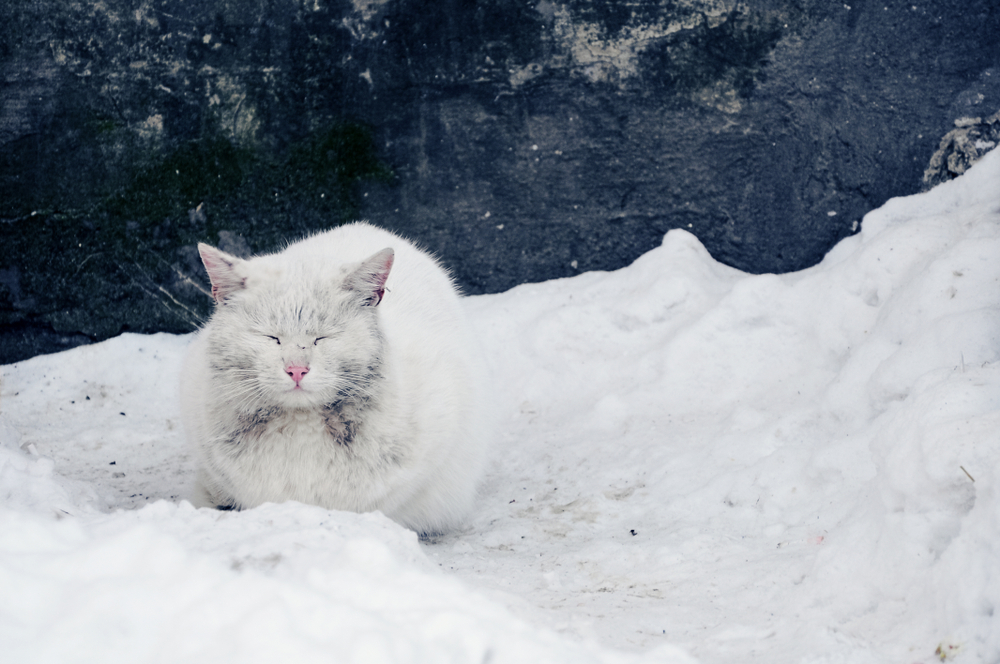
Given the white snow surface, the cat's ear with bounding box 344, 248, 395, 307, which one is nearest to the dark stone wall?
the white snow surface

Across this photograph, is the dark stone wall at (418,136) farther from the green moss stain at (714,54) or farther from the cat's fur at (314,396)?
the cat's fur at (314,396)

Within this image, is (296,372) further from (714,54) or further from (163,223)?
(714,54)

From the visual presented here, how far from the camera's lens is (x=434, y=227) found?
15.3ft

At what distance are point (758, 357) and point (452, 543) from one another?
6.01 feet

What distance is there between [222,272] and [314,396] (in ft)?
1.79

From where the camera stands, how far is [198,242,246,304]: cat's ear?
2629mm

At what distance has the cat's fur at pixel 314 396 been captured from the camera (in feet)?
8.50

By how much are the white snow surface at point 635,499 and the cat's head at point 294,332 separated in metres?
0.42

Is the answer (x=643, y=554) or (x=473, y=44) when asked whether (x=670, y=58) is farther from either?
(x=643, y=554)

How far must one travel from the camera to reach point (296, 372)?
8.22 feet

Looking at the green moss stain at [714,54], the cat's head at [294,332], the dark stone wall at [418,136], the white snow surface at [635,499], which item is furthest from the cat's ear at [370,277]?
the green moss stain at [714,54]

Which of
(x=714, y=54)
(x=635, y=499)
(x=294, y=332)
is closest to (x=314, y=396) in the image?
(x=294, y=332)

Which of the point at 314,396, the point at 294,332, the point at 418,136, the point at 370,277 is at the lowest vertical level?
the point at 314,396

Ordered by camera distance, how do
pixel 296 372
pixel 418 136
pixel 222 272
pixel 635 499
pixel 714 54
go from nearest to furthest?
pixel 296 372 < pixel 222 272 < pixel 635 499 < pixel 714 54 < pixel 418 136
